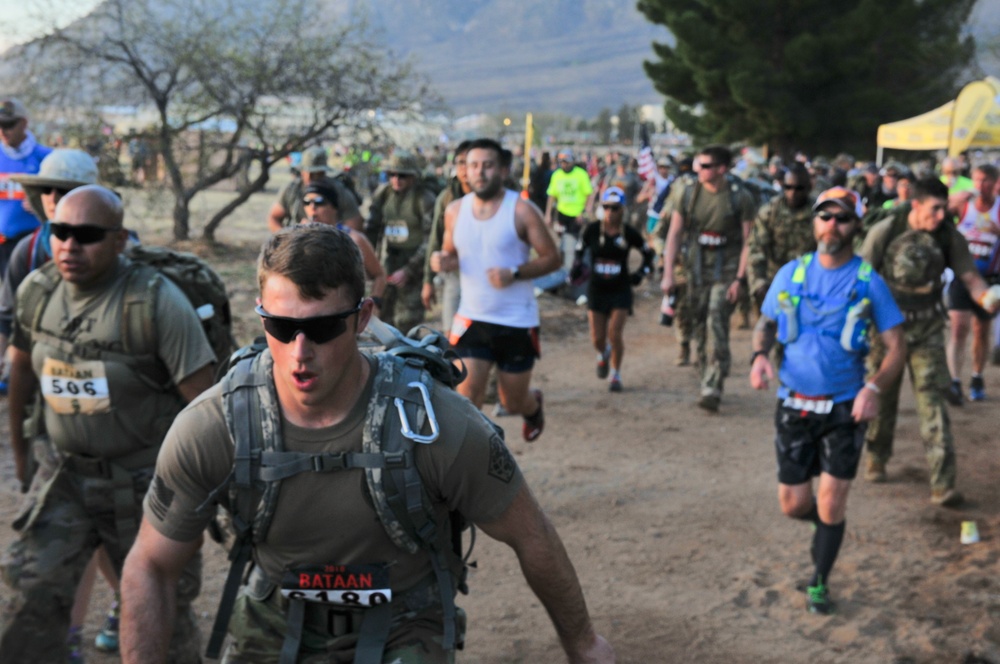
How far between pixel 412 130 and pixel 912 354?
1174 centimetres

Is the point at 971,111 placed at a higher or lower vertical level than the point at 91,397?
higher

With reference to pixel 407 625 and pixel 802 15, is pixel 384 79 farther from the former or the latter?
pixel 802 15

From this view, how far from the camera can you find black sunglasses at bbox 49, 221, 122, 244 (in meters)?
3.90

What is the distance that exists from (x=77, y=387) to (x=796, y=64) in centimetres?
3955

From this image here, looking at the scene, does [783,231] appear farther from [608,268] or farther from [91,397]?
→ [91,397]

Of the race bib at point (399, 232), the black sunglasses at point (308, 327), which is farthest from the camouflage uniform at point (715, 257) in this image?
the black sunglasses at point (308, 327)

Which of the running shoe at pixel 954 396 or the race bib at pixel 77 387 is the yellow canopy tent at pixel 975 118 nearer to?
the running shoe at pixel 954 396

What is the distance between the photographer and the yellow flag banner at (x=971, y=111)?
63.0 ft

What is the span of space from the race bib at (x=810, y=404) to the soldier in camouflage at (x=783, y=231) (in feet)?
10.4

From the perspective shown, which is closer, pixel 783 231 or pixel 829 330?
pixel 829 330

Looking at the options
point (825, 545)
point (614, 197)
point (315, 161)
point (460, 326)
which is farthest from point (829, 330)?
point (315, 161)

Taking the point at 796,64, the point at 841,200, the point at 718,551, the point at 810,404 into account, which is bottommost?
the point at 718,551

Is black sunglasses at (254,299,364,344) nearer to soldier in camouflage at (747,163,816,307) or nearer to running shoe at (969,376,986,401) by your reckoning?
soldier in camouflage at (747,163,816,307)

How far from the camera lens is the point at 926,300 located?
7.13 m
